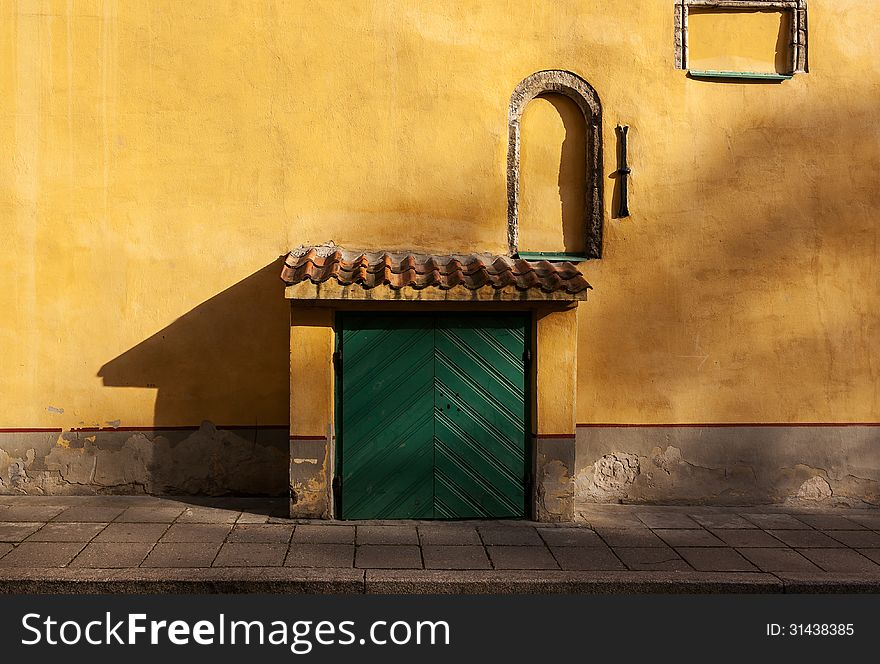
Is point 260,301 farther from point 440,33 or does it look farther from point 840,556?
point 840,556

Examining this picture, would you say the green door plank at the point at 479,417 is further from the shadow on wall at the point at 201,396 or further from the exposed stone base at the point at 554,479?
the shadow on wall at the point at 201,396

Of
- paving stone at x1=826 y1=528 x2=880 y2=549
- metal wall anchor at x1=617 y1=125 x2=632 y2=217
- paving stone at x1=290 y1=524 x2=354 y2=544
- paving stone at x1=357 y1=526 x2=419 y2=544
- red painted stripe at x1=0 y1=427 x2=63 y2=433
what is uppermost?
metal wall anchor at x1=617 y1=125 x2=632 y2=217

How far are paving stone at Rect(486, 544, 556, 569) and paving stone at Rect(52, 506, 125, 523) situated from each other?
3542 mm

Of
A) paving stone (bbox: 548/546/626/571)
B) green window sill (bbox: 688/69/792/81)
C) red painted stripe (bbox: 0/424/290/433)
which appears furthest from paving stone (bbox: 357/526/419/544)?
green window sill (bbox: 688/69/792/81)

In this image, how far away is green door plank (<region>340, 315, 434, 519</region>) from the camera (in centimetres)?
721

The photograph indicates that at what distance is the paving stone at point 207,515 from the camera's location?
7.04 metres

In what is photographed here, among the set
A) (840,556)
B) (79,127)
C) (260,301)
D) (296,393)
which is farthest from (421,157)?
(840,556)

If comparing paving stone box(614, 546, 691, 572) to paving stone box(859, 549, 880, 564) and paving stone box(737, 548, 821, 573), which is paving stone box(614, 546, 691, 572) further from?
paving stone box(859, 549, 880, 564)

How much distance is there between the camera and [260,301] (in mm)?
7766

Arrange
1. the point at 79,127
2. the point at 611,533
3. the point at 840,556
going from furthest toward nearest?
1. the point at 79,127
2. the point at 611,533
3. the point at 840,556

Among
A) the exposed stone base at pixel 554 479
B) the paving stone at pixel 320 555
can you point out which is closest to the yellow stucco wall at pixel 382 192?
the exposed stone base at pixel 554 479

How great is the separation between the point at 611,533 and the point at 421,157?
13.6ft

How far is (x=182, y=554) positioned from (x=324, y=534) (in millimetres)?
1209

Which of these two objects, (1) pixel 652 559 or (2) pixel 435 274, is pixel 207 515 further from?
(1) pixel 652 559
